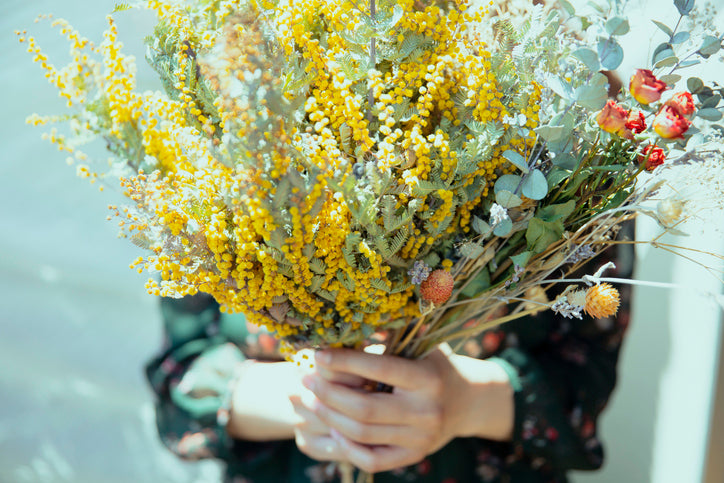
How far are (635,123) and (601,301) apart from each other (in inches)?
4.8

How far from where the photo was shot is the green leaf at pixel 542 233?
368 millimetres

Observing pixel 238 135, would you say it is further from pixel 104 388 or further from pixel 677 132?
pixel 104 388

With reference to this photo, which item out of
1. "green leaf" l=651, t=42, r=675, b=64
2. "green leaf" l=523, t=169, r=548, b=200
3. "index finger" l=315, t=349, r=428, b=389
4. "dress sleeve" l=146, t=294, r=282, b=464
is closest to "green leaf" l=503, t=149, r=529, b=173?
"green leaf" l=523, t=169, r=548, b=200

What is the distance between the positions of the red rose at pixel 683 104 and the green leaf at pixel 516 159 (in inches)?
3.7

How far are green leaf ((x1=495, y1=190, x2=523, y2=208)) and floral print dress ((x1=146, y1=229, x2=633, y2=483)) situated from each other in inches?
14.0

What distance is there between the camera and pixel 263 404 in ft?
2.26

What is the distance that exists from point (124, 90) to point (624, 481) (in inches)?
46.6

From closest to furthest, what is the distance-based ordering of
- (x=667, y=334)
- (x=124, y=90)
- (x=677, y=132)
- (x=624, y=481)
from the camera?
1. (x=677, y=132)
2. (x=124, y=90)
3. (x=667, y=334)
4. (x=624, y=481)

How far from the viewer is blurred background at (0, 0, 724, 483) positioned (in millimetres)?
957

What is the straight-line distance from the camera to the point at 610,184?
39 centimetres

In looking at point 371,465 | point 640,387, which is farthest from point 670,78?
point 640,387

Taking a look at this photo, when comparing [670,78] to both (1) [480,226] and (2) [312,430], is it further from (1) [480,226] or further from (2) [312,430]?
(2) [312,430]

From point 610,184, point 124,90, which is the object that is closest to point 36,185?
point 124,90

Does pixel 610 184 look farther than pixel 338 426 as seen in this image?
No
